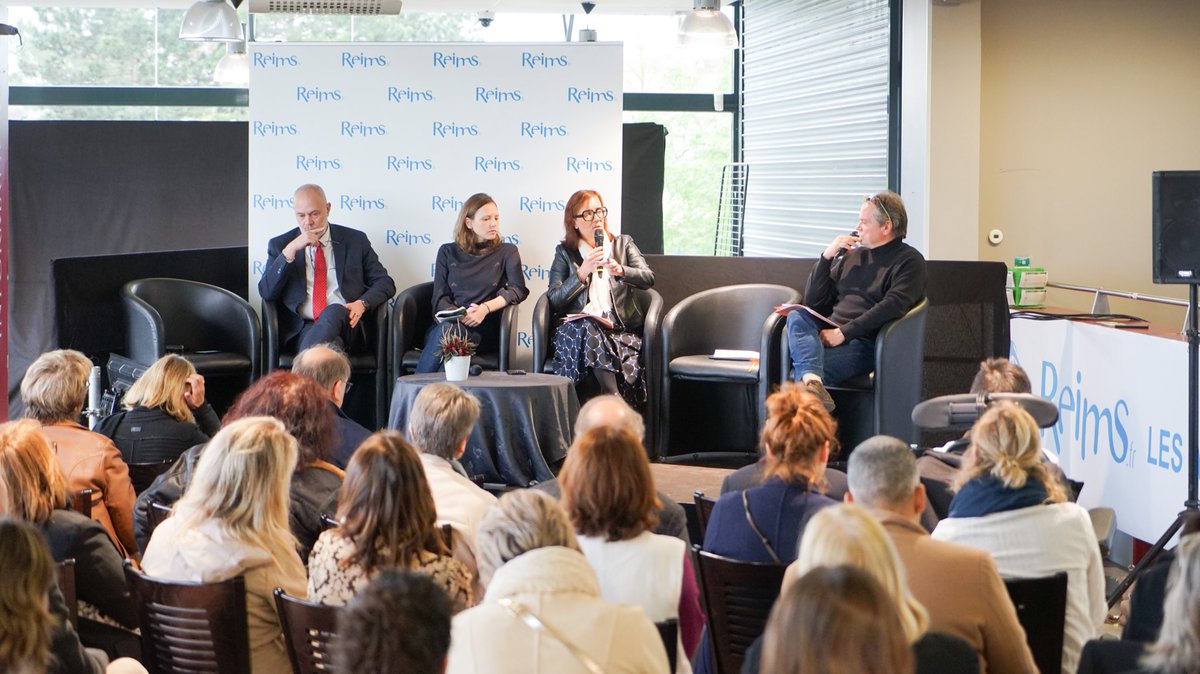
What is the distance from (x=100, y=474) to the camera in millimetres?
3943

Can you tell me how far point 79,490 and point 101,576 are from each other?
650mm

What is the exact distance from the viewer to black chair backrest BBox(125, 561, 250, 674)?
285 cm

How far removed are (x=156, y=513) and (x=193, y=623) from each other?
81 cm

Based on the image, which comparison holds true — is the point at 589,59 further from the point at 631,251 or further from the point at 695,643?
the point at 695,643

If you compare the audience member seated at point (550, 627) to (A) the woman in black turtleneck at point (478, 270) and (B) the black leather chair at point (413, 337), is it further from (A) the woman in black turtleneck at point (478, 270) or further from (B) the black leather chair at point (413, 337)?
(A) the woman in black turtleneck at point (478, 270)

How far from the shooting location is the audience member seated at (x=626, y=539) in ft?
9.31

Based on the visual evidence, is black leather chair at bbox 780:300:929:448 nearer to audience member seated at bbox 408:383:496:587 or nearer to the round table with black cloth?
the round table with black cloth

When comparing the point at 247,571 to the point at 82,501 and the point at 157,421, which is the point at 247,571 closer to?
the point at 82,501

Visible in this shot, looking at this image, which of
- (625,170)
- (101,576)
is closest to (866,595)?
(101,576)

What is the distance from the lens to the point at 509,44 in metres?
7.14

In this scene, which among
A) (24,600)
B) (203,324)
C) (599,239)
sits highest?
(599,239)

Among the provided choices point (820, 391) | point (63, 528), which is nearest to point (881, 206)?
point (820, 391)

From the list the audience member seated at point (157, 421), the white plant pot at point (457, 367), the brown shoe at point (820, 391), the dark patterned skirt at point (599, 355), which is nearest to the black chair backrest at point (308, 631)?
the audience member seated at point (157, 421)

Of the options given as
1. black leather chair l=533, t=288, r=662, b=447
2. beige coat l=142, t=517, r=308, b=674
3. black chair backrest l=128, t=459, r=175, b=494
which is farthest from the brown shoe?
beige coat l=142, t=517, r=308, b=674
